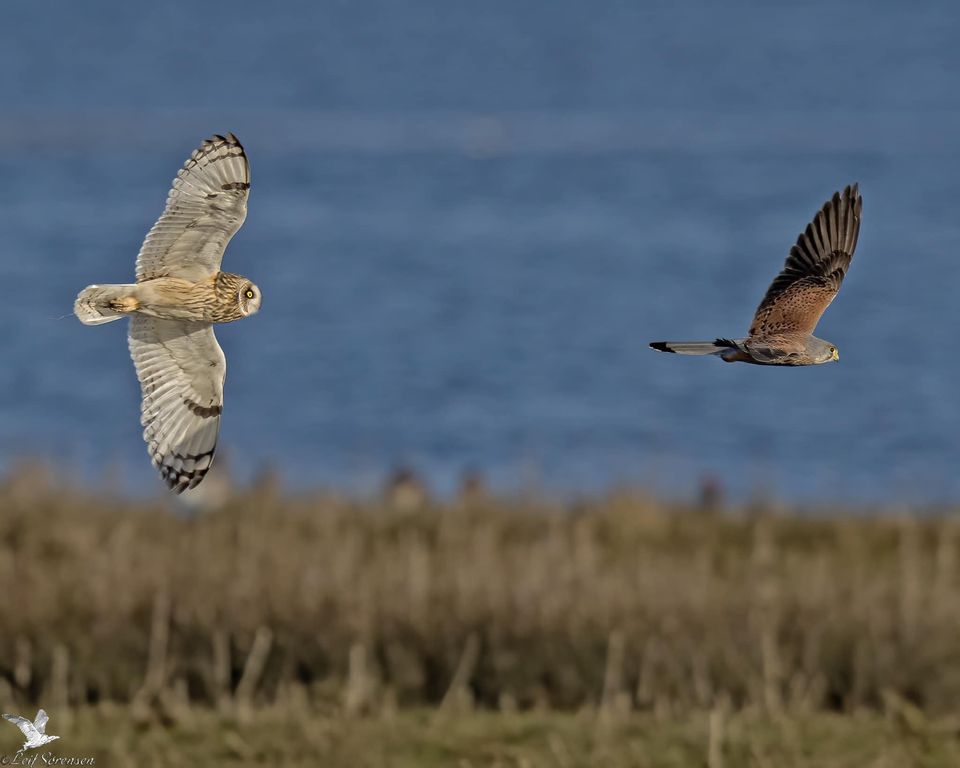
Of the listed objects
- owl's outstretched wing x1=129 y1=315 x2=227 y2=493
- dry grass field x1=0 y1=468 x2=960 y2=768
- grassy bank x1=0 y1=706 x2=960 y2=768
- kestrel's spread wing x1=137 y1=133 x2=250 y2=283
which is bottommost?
grassy bank x1=0 y1=706 x2=960 y2=768

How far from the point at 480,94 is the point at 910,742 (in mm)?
87227

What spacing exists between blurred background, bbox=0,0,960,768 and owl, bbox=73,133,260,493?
17.7ft

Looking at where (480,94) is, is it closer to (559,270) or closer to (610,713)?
(559,270)

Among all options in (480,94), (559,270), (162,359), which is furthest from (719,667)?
(480,94)

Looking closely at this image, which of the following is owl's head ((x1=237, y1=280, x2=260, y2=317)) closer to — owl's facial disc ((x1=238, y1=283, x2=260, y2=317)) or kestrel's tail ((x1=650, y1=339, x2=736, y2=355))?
owl's facial disc ((x1=238, y1=283, x2=260, y2=317))

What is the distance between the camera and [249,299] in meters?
4.89

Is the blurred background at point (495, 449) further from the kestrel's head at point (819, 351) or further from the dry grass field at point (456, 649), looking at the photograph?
the kestrel's head at point (819, 351)

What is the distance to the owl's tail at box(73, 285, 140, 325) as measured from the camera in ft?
15.8

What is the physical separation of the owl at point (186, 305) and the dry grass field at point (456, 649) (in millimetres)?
5335

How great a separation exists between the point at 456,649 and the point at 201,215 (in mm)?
7985

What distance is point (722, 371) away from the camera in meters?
40.6

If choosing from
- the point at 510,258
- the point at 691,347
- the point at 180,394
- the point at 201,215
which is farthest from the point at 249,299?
the point at 510,258

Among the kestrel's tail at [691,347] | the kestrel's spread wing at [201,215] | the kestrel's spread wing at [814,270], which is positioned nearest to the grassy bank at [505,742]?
the kestrel's spread wing at [814,270]

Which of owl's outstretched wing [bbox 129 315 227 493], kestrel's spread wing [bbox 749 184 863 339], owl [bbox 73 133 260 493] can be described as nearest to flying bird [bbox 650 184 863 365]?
kestrel's spread wing [bbox 749 184 863 339]
